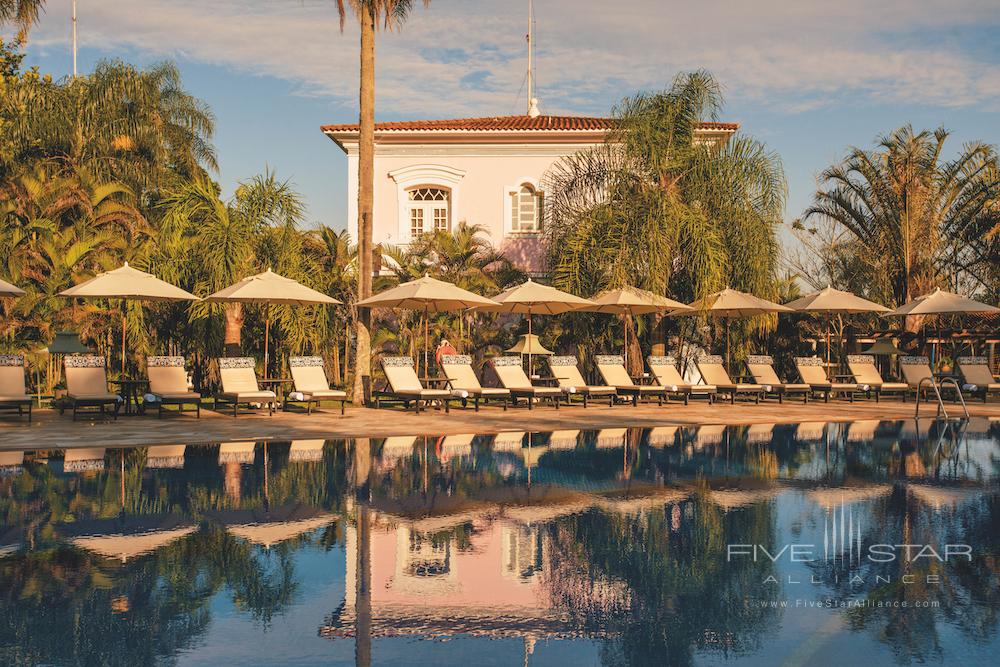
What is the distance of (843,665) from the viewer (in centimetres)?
430

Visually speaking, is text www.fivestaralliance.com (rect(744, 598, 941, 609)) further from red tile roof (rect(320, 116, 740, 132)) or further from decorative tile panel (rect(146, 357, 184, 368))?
red tile roof (rect(320, 116, 740, 132))

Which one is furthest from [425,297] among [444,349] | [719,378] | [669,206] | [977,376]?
[977,376]

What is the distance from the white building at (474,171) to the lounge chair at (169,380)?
12108 mm

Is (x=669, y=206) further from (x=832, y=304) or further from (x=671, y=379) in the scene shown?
(x=832, y=304)

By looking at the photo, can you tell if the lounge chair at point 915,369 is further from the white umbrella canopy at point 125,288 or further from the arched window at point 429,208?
the white umbrella canopy at point 125,288

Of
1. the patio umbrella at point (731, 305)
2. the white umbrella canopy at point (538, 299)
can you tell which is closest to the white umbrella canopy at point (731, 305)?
the patio umbrella at point (731, 305)

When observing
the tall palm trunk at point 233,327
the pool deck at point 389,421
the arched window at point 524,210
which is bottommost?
the pool deck at point 389,421

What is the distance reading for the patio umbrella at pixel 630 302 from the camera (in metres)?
19.2

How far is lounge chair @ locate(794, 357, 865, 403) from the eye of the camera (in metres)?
21.1

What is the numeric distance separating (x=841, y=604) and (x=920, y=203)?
21.6 meters

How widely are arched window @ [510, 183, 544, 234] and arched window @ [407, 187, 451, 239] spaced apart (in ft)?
6.44

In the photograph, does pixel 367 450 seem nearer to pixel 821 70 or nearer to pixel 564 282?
pixel 564 282

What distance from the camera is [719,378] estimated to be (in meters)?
20.7

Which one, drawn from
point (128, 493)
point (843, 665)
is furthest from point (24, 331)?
point (843, 665)
